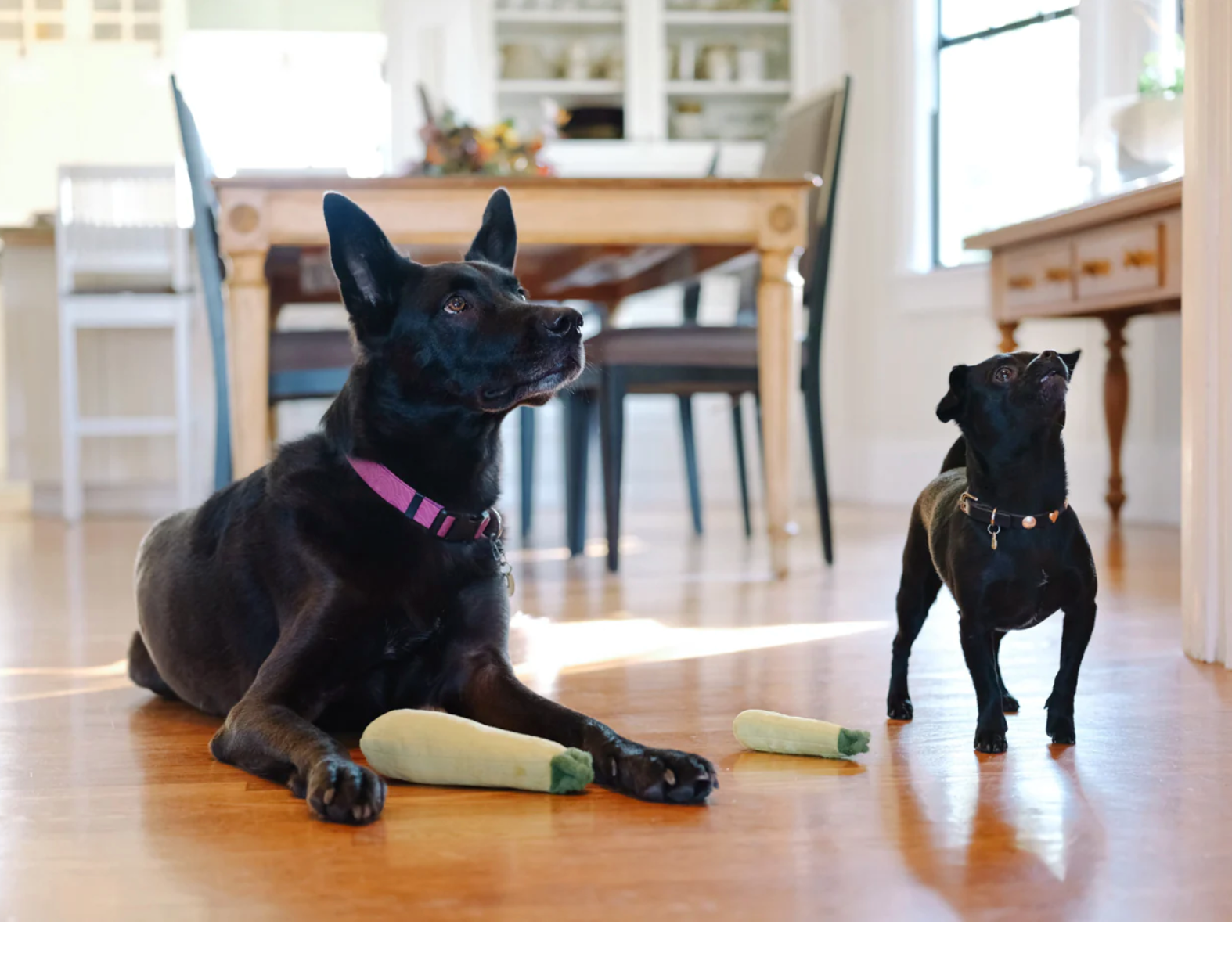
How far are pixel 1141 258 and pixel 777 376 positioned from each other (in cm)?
107

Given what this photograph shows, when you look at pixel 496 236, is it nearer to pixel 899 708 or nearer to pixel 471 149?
pixel 899 708

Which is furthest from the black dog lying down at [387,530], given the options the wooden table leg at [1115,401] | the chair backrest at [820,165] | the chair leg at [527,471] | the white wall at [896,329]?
the white wall at [896,329]

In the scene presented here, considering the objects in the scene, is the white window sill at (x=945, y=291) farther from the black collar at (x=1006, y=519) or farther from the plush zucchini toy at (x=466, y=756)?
the plush zucchini toy at (x=466, y=756)

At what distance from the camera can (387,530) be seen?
1.53 meters

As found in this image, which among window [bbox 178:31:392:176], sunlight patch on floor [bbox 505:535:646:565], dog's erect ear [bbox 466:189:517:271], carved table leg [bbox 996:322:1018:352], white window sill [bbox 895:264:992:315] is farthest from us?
window [bbox 178:31:392:176]

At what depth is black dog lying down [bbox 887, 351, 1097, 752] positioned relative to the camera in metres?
1.40

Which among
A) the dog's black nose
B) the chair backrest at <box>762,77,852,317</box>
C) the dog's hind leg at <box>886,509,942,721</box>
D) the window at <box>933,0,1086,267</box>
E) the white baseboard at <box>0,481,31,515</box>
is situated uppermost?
the window at <box>933,0,1086,267</box>

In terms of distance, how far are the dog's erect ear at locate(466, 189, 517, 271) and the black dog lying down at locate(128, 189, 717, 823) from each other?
0.14 meters

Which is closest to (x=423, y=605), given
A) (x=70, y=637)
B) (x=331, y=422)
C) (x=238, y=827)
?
(x=331, y=422)

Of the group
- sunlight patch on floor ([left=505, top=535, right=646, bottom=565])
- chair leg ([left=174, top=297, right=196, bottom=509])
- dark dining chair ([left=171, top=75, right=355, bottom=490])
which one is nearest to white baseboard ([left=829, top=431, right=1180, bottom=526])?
sunlight patch on floor ([left=505, top=535, right=646, bottom=565])

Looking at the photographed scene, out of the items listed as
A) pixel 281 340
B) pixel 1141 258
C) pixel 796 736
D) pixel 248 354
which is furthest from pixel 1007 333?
pixel 796 736

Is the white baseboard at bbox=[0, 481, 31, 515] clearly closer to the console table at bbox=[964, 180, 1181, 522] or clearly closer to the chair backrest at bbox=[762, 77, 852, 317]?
the chair backrest at bbox=[762, 77, 852, 317]

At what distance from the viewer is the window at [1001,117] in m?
5.28

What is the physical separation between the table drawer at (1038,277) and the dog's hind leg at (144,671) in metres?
2.92
